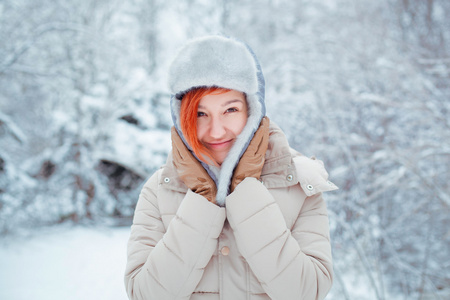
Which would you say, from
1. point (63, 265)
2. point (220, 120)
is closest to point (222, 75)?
point (220, 120)

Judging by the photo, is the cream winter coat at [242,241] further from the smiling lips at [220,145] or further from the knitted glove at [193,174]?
the smiling lips at [220,145]

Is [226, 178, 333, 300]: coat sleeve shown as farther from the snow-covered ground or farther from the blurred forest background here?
the snow-covered ground

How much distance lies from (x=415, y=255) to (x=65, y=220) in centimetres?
496

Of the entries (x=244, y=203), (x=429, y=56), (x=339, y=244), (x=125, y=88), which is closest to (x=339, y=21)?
(x=429, y=56)

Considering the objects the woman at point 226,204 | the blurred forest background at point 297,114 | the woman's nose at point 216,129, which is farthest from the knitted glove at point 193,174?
the blurred forest background at point 297,114

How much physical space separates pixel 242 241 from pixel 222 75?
599mm

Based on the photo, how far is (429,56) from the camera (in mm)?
3424

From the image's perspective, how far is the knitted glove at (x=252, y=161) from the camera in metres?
1.04

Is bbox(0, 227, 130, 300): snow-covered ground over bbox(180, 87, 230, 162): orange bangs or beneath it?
beneath

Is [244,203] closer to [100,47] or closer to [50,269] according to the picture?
[50,269]

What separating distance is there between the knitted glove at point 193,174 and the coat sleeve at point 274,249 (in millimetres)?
87

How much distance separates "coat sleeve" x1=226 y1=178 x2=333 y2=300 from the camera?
922mm

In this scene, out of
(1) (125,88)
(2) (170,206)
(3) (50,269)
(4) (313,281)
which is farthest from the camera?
(1) (125,88)

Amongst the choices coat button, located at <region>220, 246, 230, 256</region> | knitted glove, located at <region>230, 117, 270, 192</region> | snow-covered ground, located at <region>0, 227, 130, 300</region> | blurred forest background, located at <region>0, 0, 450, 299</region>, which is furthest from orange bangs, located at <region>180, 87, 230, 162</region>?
snow-covered ground, located at <region>0, 227, 130, 300</region>
